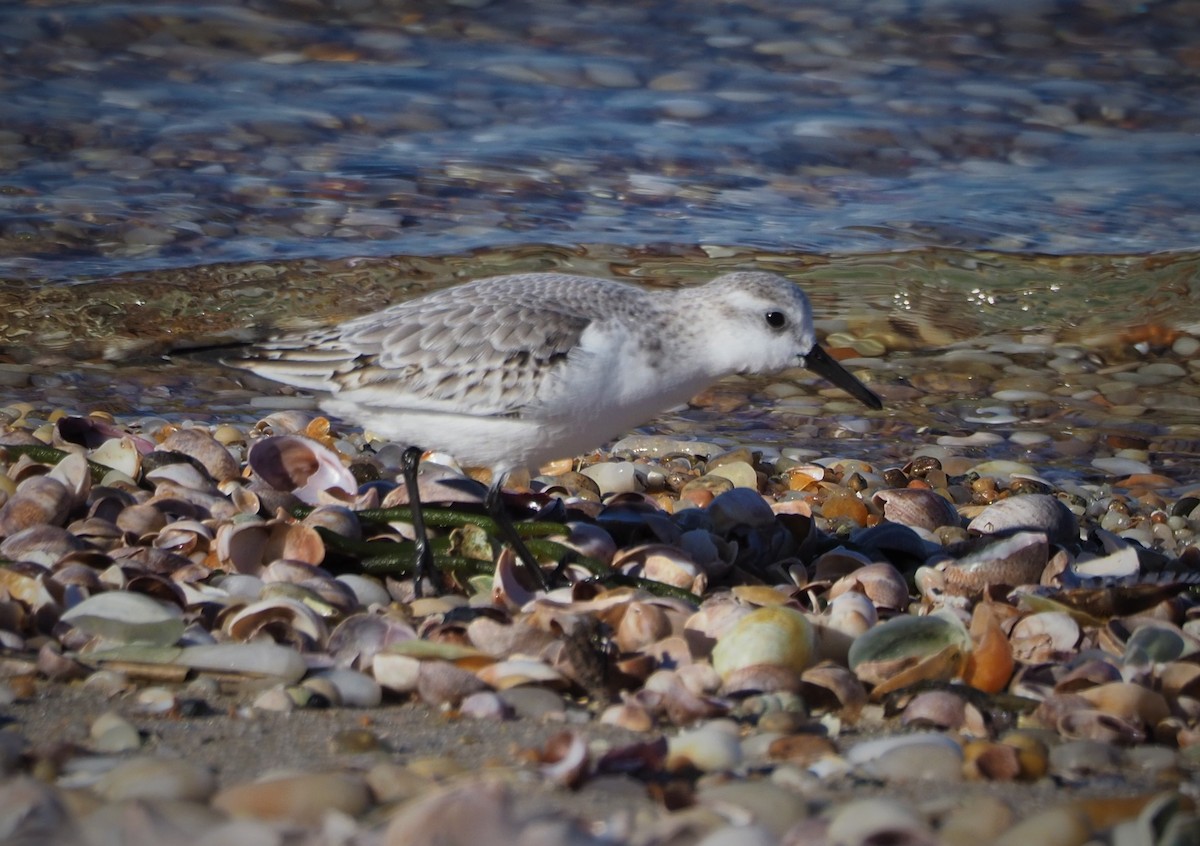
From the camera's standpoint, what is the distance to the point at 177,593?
3822 mm

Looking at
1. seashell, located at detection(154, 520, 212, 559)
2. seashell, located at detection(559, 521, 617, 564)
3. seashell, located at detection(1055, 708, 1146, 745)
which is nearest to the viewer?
seashell, located at detection(1055, 708, 1146, 745)

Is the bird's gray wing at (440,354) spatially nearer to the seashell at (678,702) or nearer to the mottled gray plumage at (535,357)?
the mottled gray plumage at (535,357)

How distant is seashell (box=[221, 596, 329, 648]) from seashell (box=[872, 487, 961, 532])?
2206 mm

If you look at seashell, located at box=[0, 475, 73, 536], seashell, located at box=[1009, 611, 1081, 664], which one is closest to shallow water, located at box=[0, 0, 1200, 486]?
seashell, located at box=[0, 475, 73, 536]

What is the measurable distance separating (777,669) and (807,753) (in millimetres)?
423

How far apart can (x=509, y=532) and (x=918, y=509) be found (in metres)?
1.58

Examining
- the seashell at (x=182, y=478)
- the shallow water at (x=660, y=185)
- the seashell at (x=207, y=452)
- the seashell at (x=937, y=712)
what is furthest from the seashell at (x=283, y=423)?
the seashell at (x=937, y=712)

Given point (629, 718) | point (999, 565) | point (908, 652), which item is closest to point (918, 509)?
point (999, 565)

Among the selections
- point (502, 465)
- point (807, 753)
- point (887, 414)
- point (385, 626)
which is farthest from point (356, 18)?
point (807, 753)

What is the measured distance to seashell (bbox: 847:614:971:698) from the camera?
11.4 ft

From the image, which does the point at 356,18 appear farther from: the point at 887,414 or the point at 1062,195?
the point at 887,414

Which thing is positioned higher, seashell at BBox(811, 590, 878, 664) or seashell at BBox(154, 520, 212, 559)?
seashell at BBox(811, 590, 878, 664)

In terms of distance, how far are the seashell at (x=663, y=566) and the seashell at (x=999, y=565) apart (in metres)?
0.76

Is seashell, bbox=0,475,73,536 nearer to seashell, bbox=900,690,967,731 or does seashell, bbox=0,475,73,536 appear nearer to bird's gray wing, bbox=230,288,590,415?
bird's gray wing, bbox=230,288,590,415
